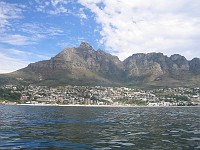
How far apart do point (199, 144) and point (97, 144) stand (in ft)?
42.1

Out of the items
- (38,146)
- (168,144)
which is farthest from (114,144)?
(38,146)

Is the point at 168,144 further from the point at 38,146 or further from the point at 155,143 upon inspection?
the point at 38,146

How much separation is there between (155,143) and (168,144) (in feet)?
5.36

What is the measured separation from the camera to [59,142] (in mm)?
36812

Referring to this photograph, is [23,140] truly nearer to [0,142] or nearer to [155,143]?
[0,142]

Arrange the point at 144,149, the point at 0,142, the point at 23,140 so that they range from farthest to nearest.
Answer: the point at 23,140 < the point at 0,142 < the point at 144,149

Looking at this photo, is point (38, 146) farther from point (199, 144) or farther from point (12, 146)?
point (199, 144)

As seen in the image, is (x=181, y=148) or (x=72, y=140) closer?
(x=181, y=148)

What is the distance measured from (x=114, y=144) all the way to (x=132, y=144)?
7.35ft

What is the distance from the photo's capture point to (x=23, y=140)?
124 ft

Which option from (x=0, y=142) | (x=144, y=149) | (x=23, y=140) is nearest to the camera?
(x=144, y=149)

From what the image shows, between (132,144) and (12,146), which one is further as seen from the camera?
(132,144)

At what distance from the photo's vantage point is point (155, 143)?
122ft

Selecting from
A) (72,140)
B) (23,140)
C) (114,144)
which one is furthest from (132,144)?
(23,140)
